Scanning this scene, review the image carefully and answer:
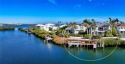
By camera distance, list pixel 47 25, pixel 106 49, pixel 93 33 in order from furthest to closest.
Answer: pixel 47 25
pixel 93 33
pixel 106 49

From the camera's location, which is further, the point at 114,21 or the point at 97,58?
the point at 114,21

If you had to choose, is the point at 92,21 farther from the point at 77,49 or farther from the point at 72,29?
the point at 77,49

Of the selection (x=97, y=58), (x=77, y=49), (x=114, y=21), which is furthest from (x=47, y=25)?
(x=97, y=58)

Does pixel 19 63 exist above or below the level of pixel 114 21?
below

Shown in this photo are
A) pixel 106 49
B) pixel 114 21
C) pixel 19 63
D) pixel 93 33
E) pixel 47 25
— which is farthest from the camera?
pixel 47 25

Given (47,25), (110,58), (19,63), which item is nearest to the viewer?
(19,63)

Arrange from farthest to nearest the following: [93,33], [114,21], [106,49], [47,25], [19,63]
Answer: [47,25]
[114,21]
[93,33]
[106,49]
[19,63]

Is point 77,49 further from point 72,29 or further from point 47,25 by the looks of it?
point 47,25

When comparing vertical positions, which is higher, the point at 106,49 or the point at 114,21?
the point at 114,21

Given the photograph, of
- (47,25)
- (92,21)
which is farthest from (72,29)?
(47,25)
